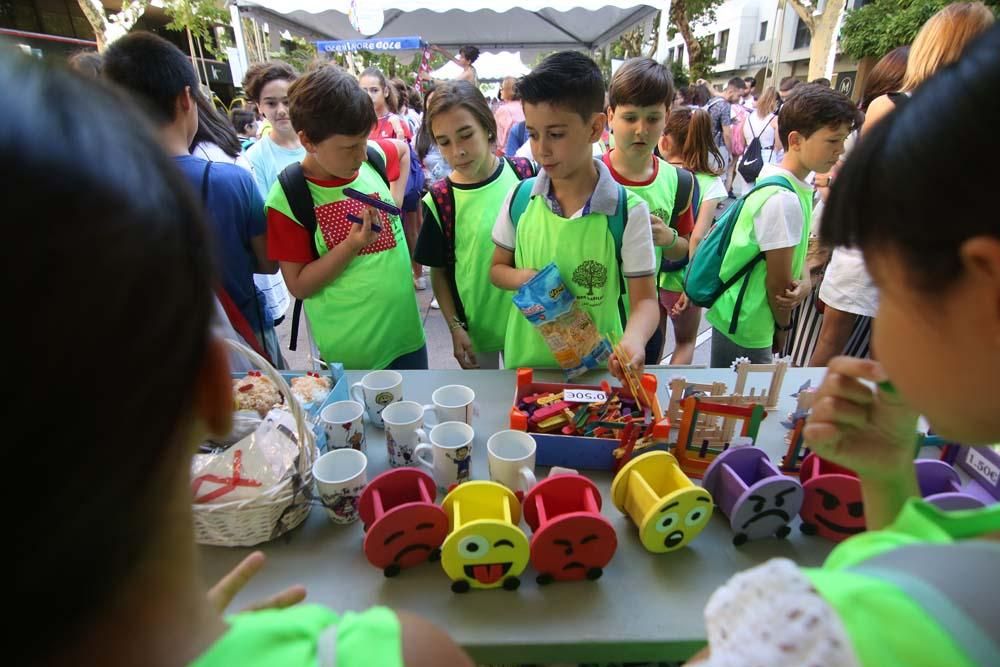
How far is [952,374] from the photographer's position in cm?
42

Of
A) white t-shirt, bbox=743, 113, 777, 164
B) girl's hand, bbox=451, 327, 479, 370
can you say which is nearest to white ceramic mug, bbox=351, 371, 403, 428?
girl's hand, bbox=451, 327, 479, 370

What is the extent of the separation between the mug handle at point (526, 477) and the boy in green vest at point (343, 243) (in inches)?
35.5

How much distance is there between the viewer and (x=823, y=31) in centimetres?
1041

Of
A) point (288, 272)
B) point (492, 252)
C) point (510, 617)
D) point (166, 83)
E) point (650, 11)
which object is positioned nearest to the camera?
point (510, 617)

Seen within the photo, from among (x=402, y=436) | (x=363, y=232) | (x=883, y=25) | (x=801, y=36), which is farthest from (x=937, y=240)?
(x=801, y=36)

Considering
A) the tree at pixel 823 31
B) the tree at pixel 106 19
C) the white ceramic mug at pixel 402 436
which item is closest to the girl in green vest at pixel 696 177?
the white ceramic mug at pixel 402 436

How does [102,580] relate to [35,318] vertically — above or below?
below

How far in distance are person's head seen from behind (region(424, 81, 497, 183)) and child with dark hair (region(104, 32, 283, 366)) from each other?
0.68m

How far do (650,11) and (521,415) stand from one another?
5666mm

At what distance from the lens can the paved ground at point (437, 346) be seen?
3.28 metres

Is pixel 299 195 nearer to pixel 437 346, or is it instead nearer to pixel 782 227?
pixel 782 227

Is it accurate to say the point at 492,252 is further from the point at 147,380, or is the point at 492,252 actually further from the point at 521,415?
the point at 147,380

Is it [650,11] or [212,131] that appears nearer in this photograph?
[212,131]

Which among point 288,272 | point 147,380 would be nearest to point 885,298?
point 147,380
